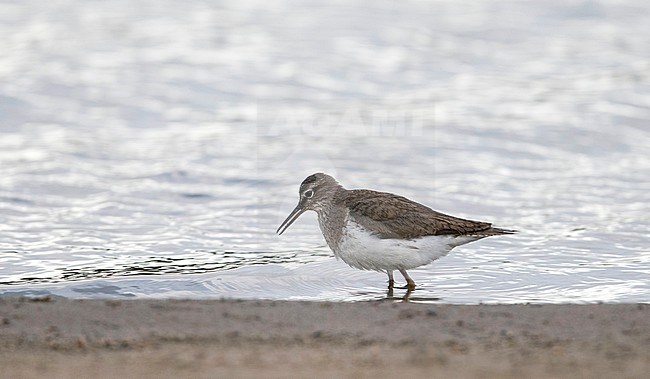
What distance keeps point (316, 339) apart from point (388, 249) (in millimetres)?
2594

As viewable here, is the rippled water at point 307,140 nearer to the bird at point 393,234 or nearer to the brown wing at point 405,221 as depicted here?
the bird at point 393,234

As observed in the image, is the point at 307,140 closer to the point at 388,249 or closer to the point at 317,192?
the point at 317,192

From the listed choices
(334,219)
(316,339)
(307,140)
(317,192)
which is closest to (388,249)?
(334,219)

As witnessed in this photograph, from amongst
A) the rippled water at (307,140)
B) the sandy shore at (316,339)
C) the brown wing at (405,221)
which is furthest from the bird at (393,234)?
the sandy shore at (316,339)

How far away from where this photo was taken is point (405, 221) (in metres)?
8.59

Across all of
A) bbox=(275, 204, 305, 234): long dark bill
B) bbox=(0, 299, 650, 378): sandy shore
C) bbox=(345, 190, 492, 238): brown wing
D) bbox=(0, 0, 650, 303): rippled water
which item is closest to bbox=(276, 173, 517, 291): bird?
bbox=(345, 190, 492, 238): brown wing

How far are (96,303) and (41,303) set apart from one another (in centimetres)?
32

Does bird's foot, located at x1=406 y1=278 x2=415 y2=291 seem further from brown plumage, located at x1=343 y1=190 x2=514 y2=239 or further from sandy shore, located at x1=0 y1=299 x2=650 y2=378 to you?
sandy shore, located at x1=0 y1=299 x2=650 y2=378

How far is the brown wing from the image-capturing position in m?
8.52

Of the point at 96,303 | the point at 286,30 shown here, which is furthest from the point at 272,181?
the point at 286,30

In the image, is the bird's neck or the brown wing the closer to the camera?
the brown wing

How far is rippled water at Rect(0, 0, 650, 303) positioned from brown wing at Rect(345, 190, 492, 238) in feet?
1.44

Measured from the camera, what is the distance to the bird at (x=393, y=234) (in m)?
8.43

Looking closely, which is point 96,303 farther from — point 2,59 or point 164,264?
point 2,59
